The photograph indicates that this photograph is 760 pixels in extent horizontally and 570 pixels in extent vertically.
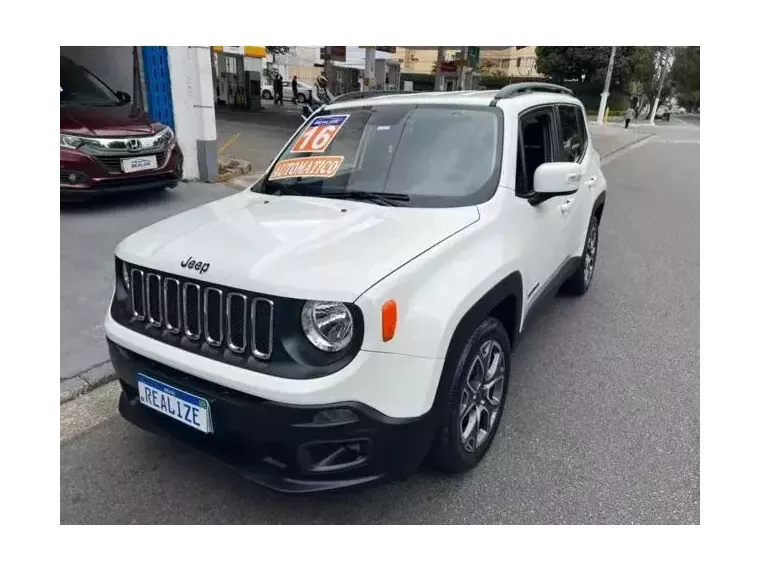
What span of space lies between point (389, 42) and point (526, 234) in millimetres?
1367

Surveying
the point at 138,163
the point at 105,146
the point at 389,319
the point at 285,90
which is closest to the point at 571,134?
the point at 389,319

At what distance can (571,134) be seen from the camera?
435 cm

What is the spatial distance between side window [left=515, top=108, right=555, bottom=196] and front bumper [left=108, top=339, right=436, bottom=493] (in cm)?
159

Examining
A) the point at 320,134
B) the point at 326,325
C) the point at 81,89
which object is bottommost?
the point at 326,325

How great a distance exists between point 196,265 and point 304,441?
0.83 metres

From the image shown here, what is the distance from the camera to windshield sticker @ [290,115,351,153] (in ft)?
11.1

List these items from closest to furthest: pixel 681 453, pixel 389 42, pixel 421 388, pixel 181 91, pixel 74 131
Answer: pixel 421 388 → pixel 681 453 → pixel 389 42 → pixel 74 131 → pixel 181 91

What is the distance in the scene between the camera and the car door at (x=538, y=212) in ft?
10.1

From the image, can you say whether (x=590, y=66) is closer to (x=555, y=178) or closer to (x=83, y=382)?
(x=555, y=178)

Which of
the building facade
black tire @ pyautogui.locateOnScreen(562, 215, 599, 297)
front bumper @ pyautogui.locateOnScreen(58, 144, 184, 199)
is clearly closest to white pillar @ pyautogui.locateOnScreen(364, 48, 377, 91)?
front bumper @ pyautogui.locateOnScreen(58, 144, 184, 199)

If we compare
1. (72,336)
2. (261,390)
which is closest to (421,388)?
(261,390)

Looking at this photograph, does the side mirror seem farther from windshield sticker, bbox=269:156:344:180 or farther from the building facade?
the building facade
